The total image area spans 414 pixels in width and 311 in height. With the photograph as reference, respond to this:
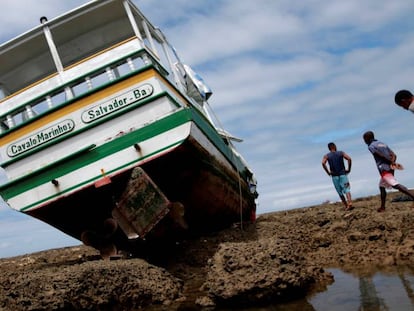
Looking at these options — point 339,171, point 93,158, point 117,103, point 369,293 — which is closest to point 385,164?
point 339,171

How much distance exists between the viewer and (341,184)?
782cm

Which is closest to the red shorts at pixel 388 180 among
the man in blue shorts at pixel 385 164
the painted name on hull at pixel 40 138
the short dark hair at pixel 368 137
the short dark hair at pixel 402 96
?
the man in blue shorts at pixel 385 164

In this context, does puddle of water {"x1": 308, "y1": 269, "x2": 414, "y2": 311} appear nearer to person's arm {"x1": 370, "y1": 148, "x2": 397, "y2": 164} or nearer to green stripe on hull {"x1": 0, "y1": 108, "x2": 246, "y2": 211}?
person's arm {"x1": 370, "y1": 148, "x2": 397, "y2": 164}

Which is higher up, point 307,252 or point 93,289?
point 93,289

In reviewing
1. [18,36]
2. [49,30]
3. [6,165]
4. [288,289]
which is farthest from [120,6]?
[288,289]

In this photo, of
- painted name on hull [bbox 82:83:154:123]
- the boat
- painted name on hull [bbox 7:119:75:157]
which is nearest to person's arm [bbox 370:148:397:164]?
the boat

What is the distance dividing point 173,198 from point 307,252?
1.93m

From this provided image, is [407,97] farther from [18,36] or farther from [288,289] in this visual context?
[18,36]

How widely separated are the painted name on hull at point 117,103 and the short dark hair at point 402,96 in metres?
3.07

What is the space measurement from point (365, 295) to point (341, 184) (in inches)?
182

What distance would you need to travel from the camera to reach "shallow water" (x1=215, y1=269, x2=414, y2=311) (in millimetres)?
3057

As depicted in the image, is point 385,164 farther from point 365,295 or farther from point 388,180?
point 365,295

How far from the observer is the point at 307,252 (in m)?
5.51

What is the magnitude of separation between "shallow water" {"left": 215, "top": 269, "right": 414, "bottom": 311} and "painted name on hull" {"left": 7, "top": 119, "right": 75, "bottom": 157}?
3522mm
